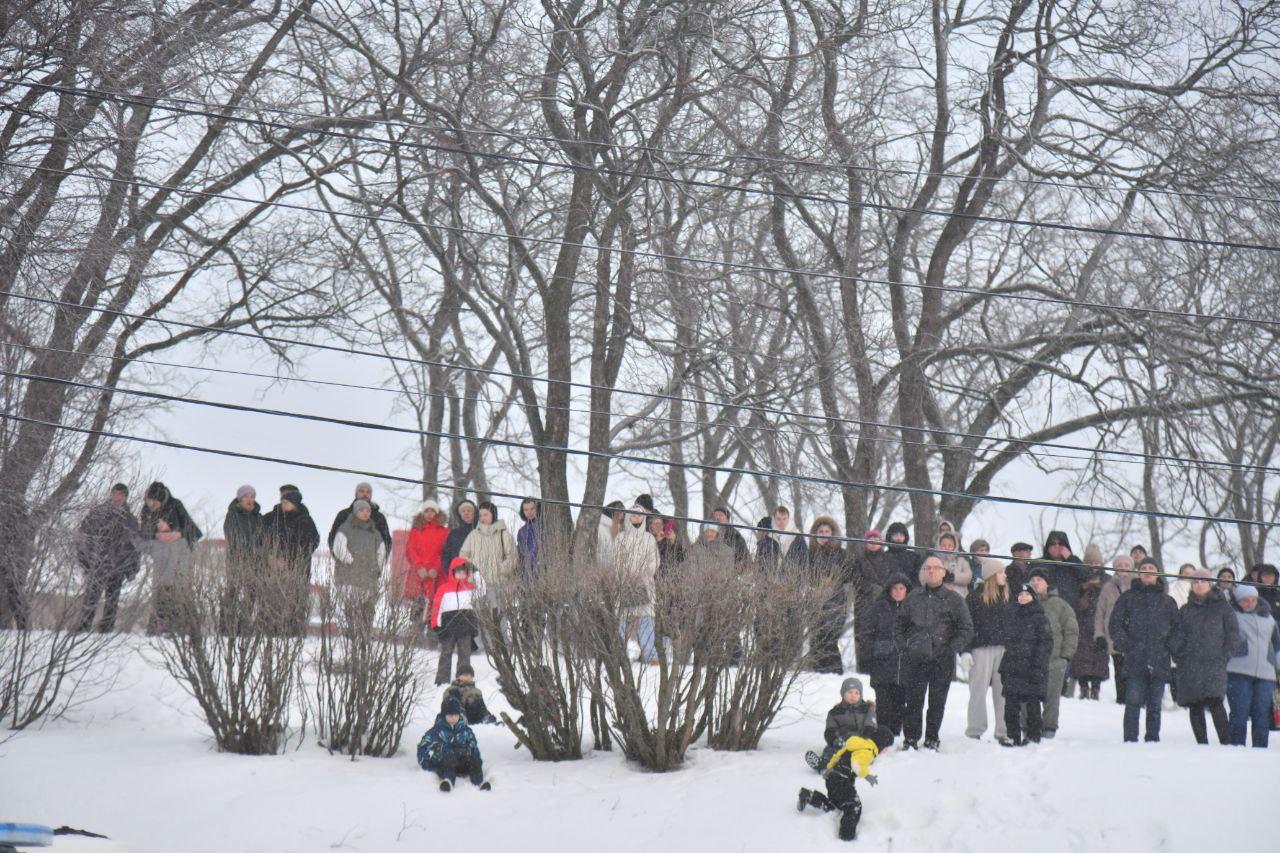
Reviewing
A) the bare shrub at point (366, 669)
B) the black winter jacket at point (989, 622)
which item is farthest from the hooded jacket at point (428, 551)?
the black winter jacket at point (989, 622)

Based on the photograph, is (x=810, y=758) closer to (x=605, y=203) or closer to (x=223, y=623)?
(x=223, y=623)

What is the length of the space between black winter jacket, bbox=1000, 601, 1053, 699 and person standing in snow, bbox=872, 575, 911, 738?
2.86 feet

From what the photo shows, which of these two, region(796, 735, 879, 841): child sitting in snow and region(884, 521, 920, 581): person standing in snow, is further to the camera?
region(884, 521, 920, 581): person standing in snow

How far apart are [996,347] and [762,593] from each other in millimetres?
7898

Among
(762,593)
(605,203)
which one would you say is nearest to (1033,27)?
(605,203)

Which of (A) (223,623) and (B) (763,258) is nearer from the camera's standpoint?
(A) (223,623)

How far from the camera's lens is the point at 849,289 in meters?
20.0

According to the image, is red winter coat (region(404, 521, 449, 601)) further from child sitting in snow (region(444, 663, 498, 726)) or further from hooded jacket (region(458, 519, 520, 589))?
child sitting in snow (region(444, 663, 498, 726))

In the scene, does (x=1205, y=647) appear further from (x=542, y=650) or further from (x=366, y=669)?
(x=366, y=669)

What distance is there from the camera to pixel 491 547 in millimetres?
14242

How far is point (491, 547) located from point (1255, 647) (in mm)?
7060

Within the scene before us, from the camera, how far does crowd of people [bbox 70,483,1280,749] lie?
1241 centimetres

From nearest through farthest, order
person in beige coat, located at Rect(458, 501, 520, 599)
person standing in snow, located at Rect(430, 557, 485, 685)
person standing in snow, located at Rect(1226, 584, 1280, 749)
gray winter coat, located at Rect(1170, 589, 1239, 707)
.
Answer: gray winter coat, located at Rect(1170, 589, 1239, 707)
person standing in snow, located at Rect(1226, 584, 1280, 749)
person in beige coat, located at Rect(458, 501, 520, 599)
person standing in snow, located at Rect(430, 557, 485, 685)

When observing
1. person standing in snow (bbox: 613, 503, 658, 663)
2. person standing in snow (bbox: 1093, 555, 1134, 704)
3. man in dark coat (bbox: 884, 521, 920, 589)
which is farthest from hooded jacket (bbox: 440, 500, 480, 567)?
person standing in snow (bbox: 1093, 555, 1134, 704)
